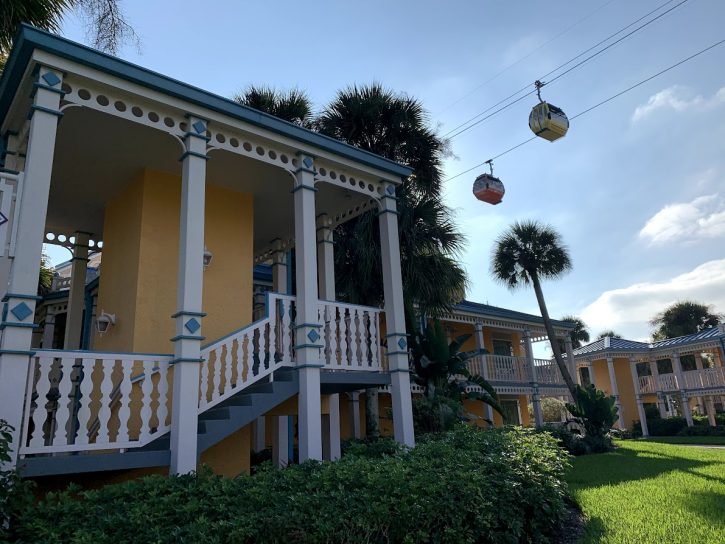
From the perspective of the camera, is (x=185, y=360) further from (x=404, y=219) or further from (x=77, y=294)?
(x=404, y=219)

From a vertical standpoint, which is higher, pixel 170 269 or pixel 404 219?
pixel 404 219

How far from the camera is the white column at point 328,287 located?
31.4 ft

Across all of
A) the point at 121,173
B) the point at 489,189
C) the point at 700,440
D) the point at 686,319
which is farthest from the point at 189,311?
the point at 686,319

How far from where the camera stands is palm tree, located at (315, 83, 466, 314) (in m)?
12.3

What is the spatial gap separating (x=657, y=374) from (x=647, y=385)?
808 millimetres

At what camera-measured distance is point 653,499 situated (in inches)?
290

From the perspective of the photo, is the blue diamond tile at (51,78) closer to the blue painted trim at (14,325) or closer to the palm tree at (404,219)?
the blue painted trim at (14,325)

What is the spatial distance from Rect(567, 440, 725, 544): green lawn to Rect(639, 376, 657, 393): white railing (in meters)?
19.0

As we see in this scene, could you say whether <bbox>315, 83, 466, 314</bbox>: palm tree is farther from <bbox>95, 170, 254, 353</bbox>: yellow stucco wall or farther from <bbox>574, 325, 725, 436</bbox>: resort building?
<bbox>574, 325, 725, 436</bbox>: resort building

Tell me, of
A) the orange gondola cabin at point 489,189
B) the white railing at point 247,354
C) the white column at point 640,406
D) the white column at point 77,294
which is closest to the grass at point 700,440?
the white column at point 640,406

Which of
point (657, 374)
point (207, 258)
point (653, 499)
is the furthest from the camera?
point (657, 374)

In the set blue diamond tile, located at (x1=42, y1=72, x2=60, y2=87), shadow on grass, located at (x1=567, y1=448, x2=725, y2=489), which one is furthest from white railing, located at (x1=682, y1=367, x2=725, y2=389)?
blue diamond tile, located at (x1=42, y1=72, x2=60, y2=87)

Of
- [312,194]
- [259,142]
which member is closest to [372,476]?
[312,194]

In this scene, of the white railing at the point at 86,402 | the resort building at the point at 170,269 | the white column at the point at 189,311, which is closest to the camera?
the white railing at the point at 86,402
